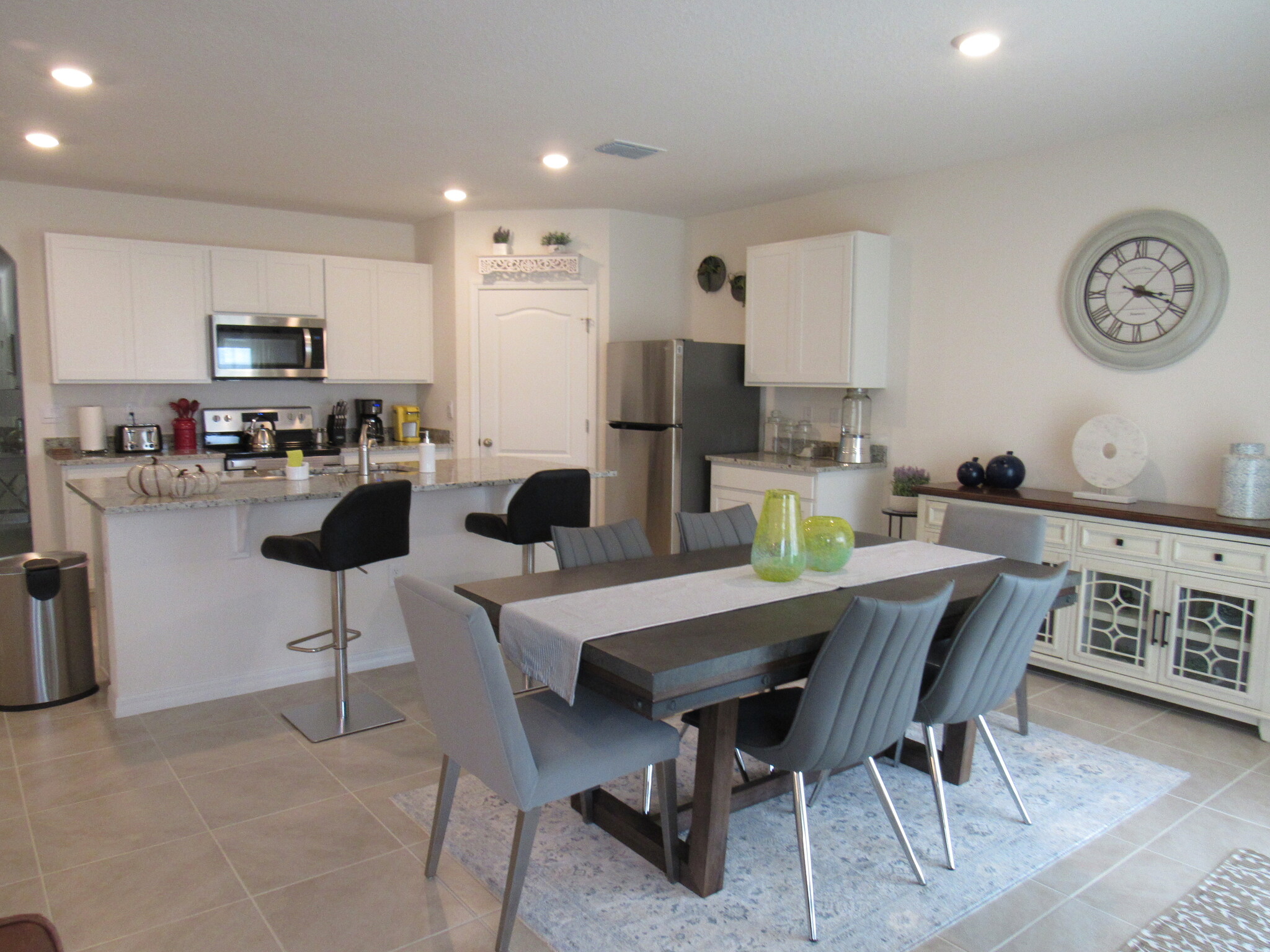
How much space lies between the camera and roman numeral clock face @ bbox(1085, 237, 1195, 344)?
3.79 m

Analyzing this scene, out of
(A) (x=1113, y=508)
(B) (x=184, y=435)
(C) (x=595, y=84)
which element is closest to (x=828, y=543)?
(A) (x=1113, y=508)

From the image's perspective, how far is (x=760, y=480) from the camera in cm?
500

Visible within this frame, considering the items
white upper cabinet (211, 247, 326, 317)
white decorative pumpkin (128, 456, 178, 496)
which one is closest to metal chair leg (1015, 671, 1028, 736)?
white decorative pumpkin (128, 456, 178, 496)

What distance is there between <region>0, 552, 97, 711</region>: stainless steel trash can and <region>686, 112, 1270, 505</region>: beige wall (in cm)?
402

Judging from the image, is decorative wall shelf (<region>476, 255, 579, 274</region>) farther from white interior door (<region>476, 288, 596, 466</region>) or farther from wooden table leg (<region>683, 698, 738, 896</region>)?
wooden table leg (<region>683, 698, 738, 896</region>)

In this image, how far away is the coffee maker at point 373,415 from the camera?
6285 mm

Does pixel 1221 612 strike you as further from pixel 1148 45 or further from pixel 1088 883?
pixel 1148 45

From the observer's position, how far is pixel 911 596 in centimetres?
255

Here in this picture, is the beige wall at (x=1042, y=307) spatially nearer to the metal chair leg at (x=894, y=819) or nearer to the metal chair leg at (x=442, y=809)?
the metal chair leg at (x=894, y=819)

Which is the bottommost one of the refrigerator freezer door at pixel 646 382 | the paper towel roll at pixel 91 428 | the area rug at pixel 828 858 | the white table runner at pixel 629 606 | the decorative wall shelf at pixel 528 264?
the area rug at pixel 828 858

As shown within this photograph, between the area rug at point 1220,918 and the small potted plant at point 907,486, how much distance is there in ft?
7.76

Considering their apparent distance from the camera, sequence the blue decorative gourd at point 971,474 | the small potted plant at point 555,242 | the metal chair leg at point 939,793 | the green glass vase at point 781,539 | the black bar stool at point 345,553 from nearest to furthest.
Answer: the metal chair leg at point 939,793 → the green glass vase at point 781,539 → the black bar stool at point 345,553 → the blue decorative gourd at point 971,474 → the small potted plant at point 555,242

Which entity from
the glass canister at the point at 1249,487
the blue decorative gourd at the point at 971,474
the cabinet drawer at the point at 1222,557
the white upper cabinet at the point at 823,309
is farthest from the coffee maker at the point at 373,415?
the glass canister at the point at 1249,487

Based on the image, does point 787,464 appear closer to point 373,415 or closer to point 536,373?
point 536,373
